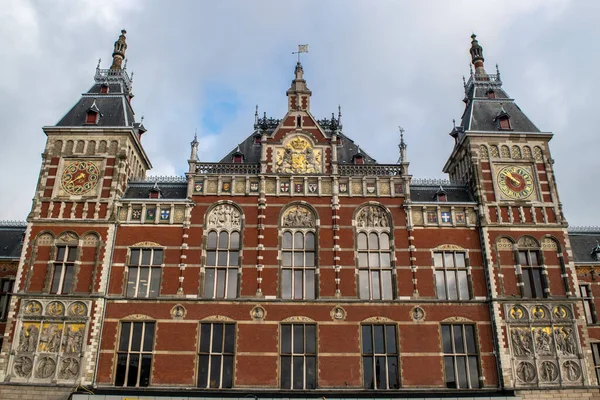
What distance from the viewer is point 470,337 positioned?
88.5 ft

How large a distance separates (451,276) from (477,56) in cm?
1794

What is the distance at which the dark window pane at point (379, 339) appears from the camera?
87.0ft

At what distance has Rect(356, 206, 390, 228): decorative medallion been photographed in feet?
96.1

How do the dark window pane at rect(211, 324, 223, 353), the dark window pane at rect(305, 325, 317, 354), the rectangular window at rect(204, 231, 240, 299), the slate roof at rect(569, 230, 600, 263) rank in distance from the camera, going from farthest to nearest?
the slate roof at rect(569, 230, 600, 263), the rectangular window at rect(204, 231, 240, 299), the dark window pane at rect(305, 325, 317, 354), the dark window pane at rect(211, 324, 223, 353)

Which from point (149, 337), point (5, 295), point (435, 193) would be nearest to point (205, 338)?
point (149, 337)

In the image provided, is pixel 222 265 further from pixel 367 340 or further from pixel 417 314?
pixel 417 314

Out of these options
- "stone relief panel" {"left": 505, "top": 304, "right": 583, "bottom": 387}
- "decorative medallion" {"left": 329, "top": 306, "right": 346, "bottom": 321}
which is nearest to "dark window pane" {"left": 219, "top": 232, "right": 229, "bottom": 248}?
"decorative medallion" {"left": 329, "top": 306, "right": 346, "bottom": 321}

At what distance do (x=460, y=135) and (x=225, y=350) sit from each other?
20.1m

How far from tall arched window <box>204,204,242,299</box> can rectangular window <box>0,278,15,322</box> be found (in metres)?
13.0

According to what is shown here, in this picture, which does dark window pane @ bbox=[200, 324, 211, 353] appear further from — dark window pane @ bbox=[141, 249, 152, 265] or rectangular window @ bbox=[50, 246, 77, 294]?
rectangular window @ bbox=[50, 246, 77, 294]

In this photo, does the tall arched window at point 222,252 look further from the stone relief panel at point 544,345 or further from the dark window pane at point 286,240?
the stone relief panel at point 544,345

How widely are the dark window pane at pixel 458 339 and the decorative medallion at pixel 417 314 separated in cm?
174

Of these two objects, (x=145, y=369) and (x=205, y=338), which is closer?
(x=145, y=369)

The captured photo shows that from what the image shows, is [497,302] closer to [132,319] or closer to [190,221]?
[190,221]
